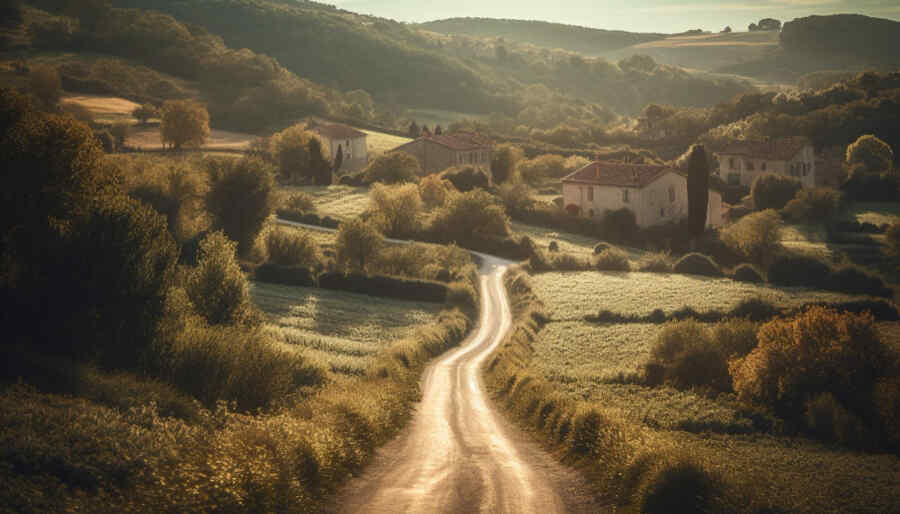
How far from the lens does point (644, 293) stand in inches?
2154

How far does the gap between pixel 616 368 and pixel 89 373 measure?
24.5 metres

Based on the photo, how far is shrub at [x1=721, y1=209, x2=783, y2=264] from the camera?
2682 inches

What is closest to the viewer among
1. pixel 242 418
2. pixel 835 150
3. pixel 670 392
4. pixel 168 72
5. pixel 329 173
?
pixel 242 418

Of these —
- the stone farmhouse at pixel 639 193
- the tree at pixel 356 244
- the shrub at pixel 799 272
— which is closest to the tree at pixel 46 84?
the tree at pixel 356 244

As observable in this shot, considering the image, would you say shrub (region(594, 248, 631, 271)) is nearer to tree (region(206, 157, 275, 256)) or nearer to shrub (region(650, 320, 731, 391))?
shrub (region(650, 320, 731, 391))

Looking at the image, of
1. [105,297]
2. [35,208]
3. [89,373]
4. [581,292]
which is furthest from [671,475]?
[581,292]

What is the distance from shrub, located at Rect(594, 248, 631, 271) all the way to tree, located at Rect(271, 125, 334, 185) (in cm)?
4811

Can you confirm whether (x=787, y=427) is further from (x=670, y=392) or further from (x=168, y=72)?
(x=168, y=72)

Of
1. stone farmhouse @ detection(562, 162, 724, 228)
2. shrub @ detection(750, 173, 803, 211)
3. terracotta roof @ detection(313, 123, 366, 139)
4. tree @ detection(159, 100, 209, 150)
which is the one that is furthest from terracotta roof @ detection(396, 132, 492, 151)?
shrub @ detection(750, 173, 803, 211)

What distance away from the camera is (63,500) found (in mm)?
12039

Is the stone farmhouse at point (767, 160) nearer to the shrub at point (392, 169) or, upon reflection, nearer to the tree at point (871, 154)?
the tree at point (871, 154)

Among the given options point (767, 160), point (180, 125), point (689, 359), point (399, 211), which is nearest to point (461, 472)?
point (689, 359)

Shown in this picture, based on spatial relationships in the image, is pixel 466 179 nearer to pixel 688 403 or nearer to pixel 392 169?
pixel 392 169

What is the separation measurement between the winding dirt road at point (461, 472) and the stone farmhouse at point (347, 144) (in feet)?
301
